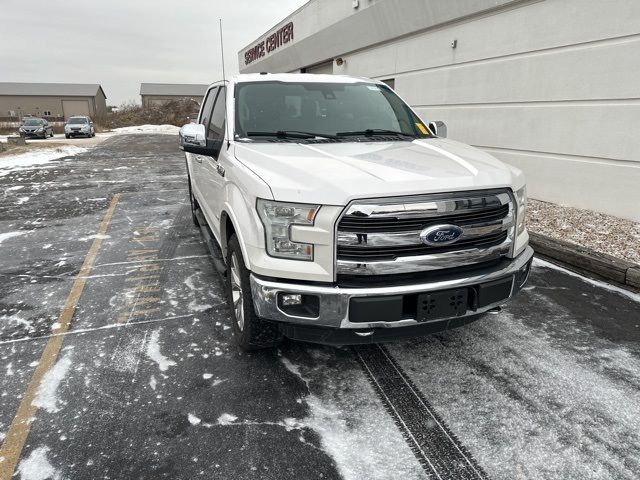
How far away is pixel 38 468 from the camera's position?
2244 mm

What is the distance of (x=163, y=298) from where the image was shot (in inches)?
169

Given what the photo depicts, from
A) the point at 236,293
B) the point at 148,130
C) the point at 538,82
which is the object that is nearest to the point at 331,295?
the point at 236,293

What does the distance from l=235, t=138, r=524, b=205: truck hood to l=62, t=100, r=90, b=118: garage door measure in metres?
86.0

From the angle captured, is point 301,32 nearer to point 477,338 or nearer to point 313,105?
point 313,105

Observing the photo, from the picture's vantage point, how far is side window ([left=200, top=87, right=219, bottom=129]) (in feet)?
16.4

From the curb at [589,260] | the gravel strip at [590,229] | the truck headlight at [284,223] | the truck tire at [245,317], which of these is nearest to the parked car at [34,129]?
the gravel strip at [590,229]

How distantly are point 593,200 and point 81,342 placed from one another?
6.96 metres

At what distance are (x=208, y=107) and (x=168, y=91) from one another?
314 feet

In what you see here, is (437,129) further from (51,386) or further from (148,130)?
(148,130)

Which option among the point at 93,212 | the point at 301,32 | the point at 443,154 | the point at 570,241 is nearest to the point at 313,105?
the point at 443,154

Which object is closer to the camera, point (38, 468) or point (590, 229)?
point (38, 468)

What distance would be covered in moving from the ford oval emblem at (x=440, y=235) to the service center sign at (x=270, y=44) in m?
18.5

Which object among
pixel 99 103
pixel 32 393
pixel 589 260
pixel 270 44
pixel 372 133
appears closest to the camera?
pixel 32 393

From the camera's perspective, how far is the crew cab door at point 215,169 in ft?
12.1
